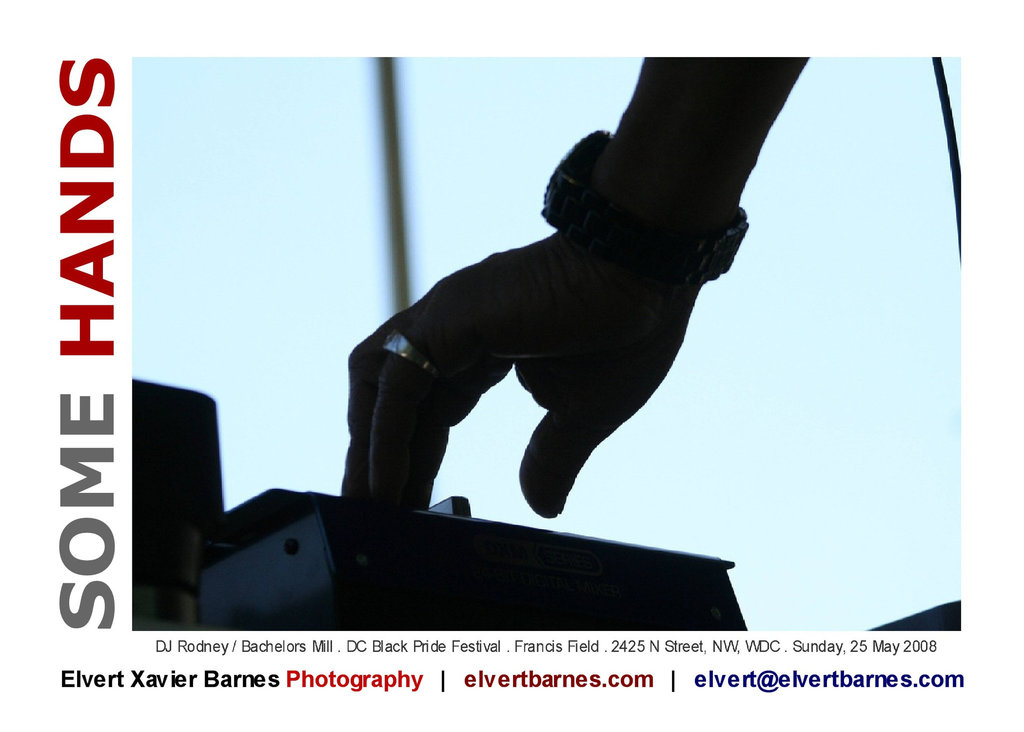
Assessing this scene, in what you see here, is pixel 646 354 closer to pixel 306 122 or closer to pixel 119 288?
pixel 119 288

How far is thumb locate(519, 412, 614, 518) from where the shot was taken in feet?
2.64

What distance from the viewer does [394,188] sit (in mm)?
2535

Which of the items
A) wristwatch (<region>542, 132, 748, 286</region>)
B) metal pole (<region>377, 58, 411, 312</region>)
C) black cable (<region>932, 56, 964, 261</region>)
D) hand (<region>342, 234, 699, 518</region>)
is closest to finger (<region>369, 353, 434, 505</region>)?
hand (<region>342, 234, 699, 518</region>)

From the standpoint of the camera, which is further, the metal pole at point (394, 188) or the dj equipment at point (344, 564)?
the metal pole at point (394, 188)

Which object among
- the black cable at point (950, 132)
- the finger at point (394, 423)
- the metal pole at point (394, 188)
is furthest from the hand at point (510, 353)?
the metal pole at point (394, 188)

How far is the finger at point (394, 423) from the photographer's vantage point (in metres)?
0.69

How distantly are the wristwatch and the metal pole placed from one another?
5.60 ft

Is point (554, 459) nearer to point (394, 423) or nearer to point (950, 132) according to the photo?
point (394, 423)

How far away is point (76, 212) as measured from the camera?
710 millimetres

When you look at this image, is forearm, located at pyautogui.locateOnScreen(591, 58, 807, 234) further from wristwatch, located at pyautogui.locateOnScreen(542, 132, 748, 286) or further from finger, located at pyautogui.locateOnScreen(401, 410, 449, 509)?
finger, located at pyautogui.locateOnScreen(401, 410, 449, 509)

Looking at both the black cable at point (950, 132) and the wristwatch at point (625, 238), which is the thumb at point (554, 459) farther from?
the black cable at point (950, 132)

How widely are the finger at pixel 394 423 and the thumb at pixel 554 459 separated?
0.13 metres

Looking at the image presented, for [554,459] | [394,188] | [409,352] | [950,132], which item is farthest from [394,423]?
[394,188]

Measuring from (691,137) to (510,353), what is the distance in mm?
170
